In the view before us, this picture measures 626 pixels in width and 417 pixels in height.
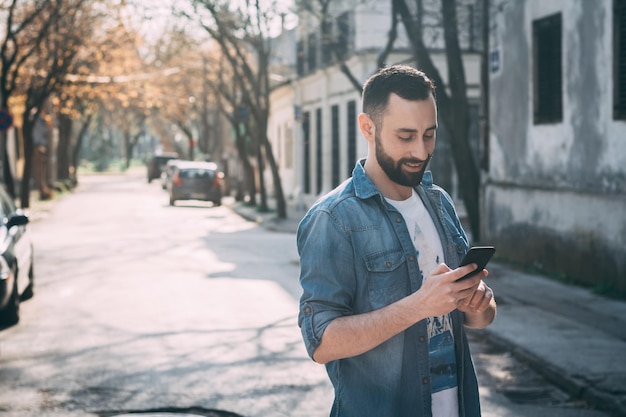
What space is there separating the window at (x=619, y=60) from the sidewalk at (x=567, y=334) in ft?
7.34

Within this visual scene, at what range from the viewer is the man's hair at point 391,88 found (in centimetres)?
319

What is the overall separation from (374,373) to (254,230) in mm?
24431

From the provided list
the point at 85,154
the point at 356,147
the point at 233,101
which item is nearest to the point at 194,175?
the point at 233,101

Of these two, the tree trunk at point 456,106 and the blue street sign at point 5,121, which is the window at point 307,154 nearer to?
the blue street sign at point 5,121

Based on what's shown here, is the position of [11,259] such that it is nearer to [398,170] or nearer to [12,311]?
[12,311]

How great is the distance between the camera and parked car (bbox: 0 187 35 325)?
35.1 feet

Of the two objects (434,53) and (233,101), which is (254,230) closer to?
(434,53)

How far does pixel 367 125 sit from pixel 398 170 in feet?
0.55

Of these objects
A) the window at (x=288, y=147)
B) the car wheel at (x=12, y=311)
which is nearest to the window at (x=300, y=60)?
the window at (x=288, y=147)

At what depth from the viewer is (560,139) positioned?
1523 cm

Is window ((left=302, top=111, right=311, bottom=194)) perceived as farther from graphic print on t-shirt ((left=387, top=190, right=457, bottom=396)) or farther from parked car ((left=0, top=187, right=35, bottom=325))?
graphic print on t-shirt ((left=387, top=190, right=457, bottom=396))

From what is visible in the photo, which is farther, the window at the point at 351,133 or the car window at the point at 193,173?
the car window at the point at 193,173

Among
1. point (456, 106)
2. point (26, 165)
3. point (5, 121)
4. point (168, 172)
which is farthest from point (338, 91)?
point (168, 172)

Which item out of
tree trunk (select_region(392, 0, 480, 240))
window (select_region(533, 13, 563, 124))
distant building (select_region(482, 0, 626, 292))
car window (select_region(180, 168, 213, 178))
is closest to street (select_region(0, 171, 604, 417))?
tree trunk (select_region(392, 0, 480, 240))
